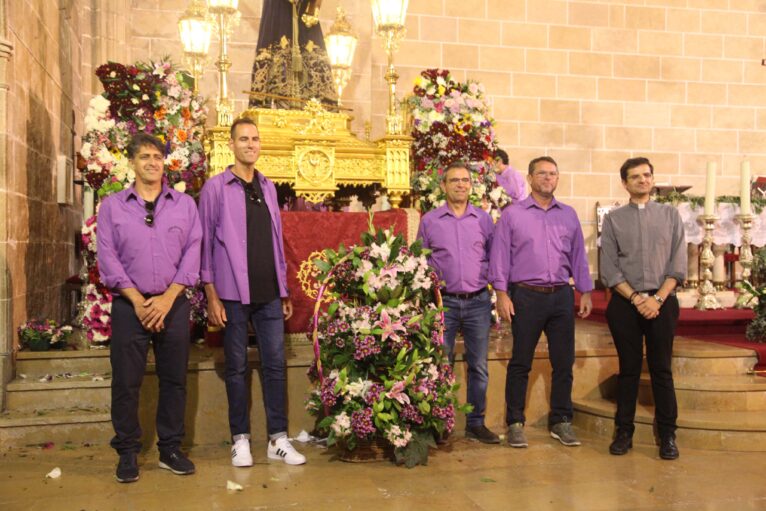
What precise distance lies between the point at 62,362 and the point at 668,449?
3.71 metres

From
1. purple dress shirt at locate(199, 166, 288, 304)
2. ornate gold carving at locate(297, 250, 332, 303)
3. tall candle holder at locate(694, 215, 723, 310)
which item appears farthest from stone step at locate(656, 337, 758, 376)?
purple dress shirt at locate(199, 166, 288, 304)

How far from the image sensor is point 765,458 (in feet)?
14.8

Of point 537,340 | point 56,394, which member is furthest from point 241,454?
point 537,340

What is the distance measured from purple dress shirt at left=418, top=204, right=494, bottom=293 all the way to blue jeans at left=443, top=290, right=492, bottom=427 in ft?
0.28

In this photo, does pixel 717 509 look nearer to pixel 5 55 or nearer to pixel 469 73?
pixel 5 55

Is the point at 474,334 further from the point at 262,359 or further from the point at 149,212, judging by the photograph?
the point at 149,212

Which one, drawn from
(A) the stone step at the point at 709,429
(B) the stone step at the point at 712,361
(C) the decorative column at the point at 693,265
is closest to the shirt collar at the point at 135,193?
(A) the stone step at the point at 709,429

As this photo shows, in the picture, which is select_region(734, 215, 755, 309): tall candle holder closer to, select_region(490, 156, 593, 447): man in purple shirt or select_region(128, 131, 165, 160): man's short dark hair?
select_region(490, 156, 593, 447): man in purple shirt

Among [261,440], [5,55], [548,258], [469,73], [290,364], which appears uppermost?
[469,73]

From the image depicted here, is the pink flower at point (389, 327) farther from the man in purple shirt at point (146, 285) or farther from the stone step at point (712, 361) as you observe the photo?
the stone step at point (712, 361)

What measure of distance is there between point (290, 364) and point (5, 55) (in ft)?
8.17

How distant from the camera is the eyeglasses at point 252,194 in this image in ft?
14.7

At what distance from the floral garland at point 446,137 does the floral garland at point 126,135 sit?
1766 mm

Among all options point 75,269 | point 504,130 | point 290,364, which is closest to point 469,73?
point 504,130
